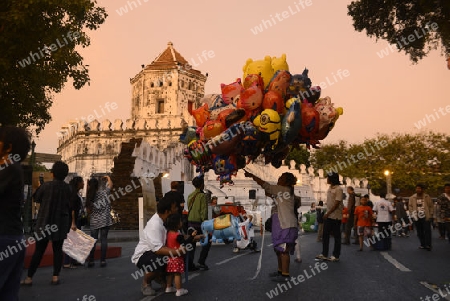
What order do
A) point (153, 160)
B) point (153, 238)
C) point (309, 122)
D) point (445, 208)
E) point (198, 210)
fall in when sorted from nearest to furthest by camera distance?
point (153, 238)
point (309, 122)
point (198, 210)
point (445, 208)
point (153, 160)

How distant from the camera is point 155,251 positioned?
609 centimetres

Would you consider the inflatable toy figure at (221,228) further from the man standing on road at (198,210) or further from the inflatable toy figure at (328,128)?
the inflatable toy figure at (328,128)

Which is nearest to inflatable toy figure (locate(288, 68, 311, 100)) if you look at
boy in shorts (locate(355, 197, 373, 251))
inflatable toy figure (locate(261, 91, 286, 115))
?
inflatable toy figure (locate(261, 91, 286, 115))

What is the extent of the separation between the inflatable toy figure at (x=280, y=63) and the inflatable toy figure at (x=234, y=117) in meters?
1.29

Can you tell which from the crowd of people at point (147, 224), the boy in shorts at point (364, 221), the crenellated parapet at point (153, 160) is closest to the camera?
the crowd of people at point (147, 224)

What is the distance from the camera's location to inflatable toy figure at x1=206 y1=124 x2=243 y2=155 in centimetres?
699

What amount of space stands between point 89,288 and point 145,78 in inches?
2515

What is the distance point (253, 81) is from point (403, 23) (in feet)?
31.0

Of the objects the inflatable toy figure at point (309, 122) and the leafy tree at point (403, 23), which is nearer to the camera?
the inflatable toy figure at point (309, 122)

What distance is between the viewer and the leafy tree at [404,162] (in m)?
53.7

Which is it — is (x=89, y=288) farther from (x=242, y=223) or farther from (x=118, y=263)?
(x=242, y=223)

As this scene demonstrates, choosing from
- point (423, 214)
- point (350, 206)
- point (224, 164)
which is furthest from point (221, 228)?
point (423, 214)

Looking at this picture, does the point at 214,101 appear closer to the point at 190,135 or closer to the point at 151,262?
the point at 190,135

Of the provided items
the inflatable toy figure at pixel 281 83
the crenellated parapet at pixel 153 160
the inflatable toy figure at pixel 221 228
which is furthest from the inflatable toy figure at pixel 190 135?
the crenellated parapet at pixel 153 160
